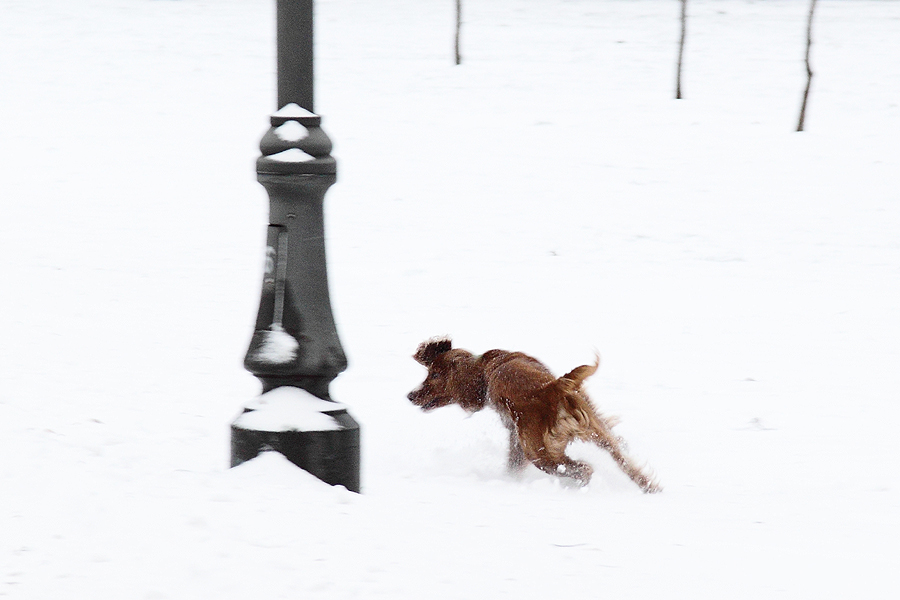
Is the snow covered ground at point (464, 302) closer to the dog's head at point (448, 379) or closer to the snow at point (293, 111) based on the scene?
the dog's head at point (448, 379)

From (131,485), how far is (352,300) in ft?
19.3

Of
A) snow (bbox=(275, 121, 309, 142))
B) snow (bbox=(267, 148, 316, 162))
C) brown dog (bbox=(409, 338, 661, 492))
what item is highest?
snow (bbox=(275, 121, 309, 142))

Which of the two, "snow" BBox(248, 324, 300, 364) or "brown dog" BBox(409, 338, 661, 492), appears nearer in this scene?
"snow" BBox(248, 324, 300, 364)

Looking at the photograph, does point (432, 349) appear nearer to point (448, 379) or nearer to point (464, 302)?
point (448, 379)

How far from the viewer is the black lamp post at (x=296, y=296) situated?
4711 mm

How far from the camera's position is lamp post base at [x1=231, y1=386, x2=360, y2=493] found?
465cm

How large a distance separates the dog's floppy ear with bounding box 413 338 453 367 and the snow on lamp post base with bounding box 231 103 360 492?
1497 mm

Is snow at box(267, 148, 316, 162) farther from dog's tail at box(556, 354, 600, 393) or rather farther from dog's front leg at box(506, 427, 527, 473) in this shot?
dog's front leg at box(506, 427, 527, 473)

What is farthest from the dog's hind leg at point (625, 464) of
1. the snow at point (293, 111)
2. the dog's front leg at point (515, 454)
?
the snow at point (293, 111)

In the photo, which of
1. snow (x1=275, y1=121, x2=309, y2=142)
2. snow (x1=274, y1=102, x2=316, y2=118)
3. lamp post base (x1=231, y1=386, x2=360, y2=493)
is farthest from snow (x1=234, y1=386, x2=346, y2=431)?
snow (x1=274, y1=102, x2=316, y2=118)

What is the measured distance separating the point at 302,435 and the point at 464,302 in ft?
18.3

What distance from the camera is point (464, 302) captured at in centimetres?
1013

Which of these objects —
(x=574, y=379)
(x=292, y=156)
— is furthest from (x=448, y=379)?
(x=292, y=156)

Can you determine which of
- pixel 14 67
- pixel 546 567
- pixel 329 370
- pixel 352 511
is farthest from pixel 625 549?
pixel 14 67
